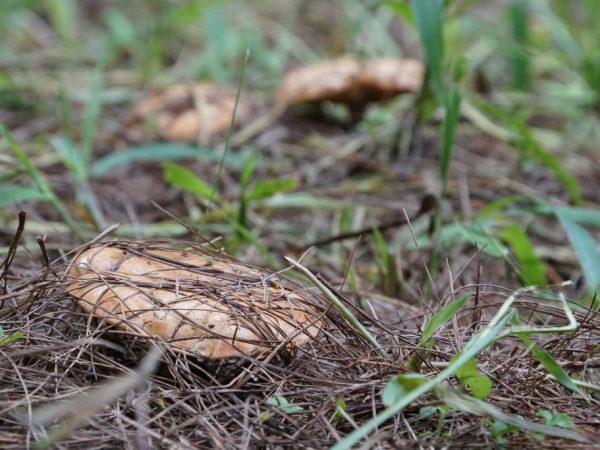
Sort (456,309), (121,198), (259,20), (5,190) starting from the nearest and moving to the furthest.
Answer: (456,309) → (5,190) → (121,198) → (259,20)

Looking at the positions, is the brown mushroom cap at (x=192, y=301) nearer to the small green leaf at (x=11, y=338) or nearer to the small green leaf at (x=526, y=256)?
the small green leaf at (x=11, y=338)

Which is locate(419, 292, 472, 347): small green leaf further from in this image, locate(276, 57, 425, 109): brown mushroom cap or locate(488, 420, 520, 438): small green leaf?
locate(276, 57, 425, 109): brown mushroom cap

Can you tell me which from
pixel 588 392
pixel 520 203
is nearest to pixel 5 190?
pixel 588 392

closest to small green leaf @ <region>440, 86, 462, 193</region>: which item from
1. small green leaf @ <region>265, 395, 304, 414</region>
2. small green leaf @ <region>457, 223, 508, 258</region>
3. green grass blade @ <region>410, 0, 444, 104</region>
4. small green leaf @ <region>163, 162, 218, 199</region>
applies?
green grass blade @ <region>410, 0, 444, 104</region>

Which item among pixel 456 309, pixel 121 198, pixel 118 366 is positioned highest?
pixel 456 309

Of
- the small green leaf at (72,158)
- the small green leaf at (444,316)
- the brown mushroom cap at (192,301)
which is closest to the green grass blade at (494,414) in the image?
the small green leaf at (444,316)

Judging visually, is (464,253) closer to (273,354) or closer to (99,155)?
(273,354)

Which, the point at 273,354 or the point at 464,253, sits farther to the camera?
the point at 464,253

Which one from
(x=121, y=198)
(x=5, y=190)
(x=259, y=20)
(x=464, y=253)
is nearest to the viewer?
(x=5, y=190)

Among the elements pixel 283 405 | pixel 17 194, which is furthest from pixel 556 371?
pixel 17 194
